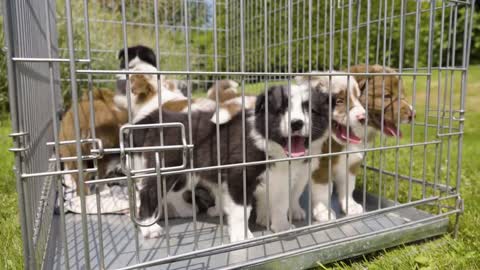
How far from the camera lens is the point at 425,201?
86.8 inches

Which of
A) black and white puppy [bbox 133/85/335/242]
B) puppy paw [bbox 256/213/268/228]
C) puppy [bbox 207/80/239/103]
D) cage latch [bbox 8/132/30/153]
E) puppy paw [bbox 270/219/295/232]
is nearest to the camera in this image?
cage latch [bbox 8/132/30/153]

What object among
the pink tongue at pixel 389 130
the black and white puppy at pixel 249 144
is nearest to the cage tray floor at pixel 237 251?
the black and white puppy at pixel 249 144

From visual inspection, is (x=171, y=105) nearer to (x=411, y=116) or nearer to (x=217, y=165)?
(x=217, y=165)

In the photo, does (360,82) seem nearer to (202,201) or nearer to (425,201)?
(425,201)

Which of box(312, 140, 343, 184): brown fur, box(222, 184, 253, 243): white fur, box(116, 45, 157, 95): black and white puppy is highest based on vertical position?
box(116, 45, 157, 95): black and white puppy

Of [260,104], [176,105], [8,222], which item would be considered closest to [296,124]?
[260,104]

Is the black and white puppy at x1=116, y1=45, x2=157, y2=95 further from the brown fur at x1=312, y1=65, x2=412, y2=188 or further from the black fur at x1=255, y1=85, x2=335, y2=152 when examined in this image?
the brown fur at x1=312, y1=65, x2=412, y2=188

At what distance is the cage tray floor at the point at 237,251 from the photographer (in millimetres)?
1692

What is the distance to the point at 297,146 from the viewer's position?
2.00m

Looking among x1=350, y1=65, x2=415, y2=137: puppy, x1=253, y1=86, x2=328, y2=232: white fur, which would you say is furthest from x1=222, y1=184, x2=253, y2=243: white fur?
x1=350, y1=65, x2=415, y2=137: puppy

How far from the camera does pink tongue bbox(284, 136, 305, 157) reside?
6.47 feet

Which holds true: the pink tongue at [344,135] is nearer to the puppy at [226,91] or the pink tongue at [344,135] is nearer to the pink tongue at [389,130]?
the pink tongue at [389,130]

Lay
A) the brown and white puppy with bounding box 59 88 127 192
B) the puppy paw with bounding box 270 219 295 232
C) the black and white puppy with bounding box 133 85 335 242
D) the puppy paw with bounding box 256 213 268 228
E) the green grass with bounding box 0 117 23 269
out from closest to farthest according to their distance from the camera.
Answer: the green grass with bounding box 0 117 23 269 → the black and white puppy with bounding box 133 85 335 242 → the puppy paw with bounding box 270 219 295 232 → the puppy paw with bounding box 256 213 268 228 → the brown and white puppy with bounding box 59 88 127 192

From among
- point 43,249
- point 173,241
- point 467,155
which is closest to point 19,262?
point 43,249
